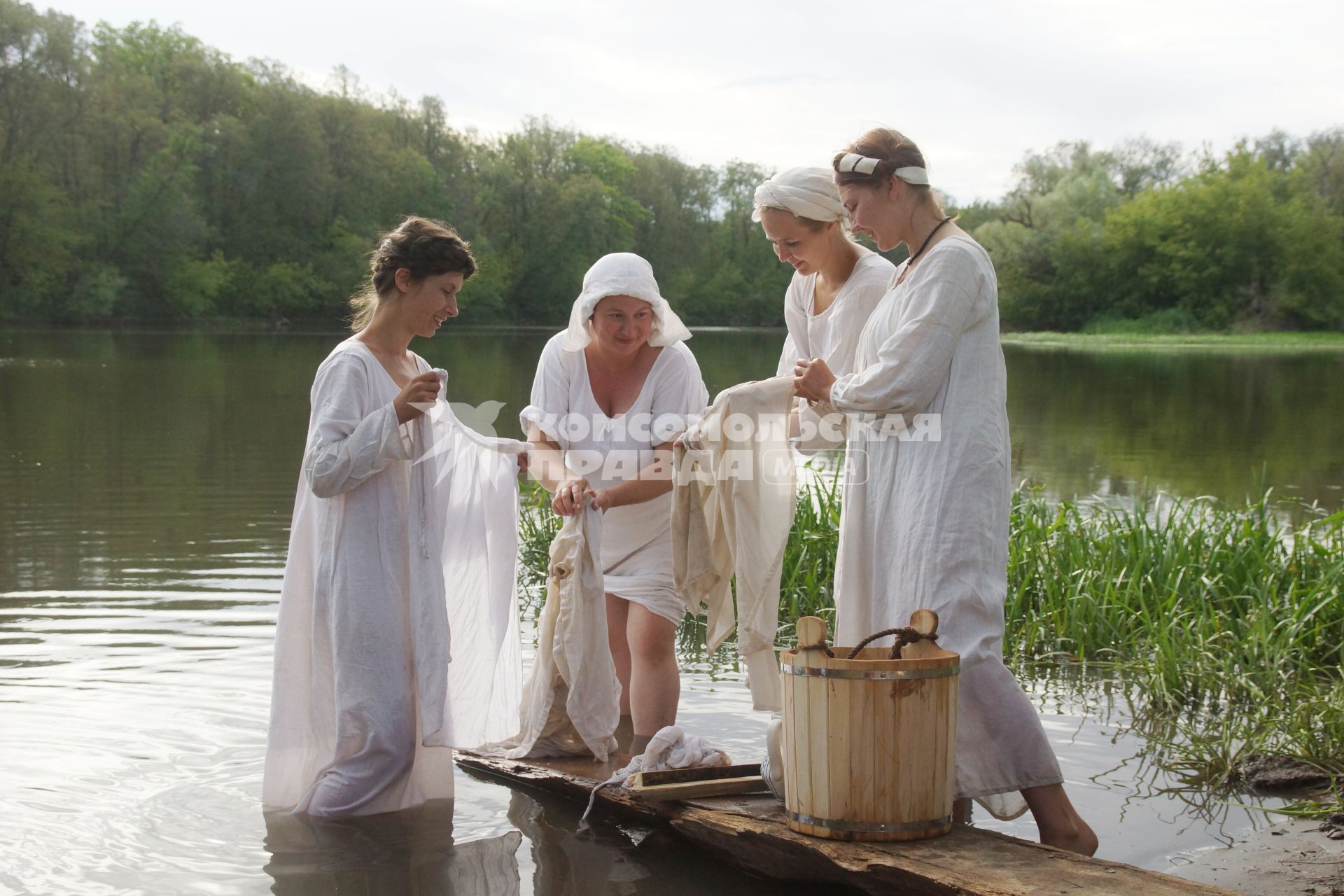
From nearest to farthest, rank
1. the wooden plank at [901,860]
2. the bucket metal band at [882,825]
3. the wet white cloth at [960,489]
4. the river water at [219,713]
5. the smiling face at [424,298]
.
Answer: the wooden plank at [901,860] < the bucket metal band at [882,825] < the wet white cloth at [960,489] < the river water at [219,713] < the smiling face at [424,298]

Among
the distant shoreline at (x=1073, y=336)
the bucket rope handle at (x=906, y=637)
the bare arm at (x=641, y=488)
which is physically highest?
the distant shoreline at (x=1073, y=336)

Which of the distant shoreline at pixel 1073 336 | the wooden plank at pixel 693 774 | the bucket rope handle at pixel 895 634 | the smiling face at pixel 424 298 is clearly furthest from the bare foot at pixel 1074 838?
the distant shoreline at pixel 1073 336

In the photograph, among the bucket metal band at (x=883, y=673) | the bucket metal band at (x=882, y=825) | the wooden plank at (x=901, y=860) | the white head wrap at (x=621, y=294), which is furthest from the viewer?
the white head wrap at (x=621, y=294)

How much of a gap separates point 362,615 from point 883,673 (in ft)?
5.77

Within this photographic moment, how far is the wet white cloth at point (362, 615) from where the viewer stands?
419 cm

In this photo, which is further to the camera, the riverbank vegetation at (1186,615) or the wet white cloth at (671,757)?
the riverbank vegetation at (1186,615)

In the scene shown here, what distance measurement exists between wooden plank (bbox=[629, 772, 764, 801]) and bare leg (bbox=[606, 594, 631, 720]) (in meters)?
0.74

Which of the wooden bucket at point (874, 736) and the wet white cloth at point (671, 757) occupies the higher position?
the wooden bucket at point (874, 736)

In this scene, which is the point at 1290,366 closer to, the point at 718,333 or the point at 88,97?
the point at 718,333

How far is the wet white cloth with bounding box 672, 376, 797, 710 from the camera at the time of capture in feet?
14.1

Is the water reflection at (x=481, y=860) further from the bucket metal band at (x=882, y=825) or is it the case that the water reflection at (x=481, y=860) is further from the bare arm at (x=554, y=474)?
the bare arm at (x=554, y=474)

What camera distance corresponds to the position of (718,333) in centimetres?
7262

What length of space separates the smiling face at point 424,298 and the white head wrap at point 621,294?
16.7 inches

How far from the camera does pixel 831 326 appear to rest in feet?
14.2
